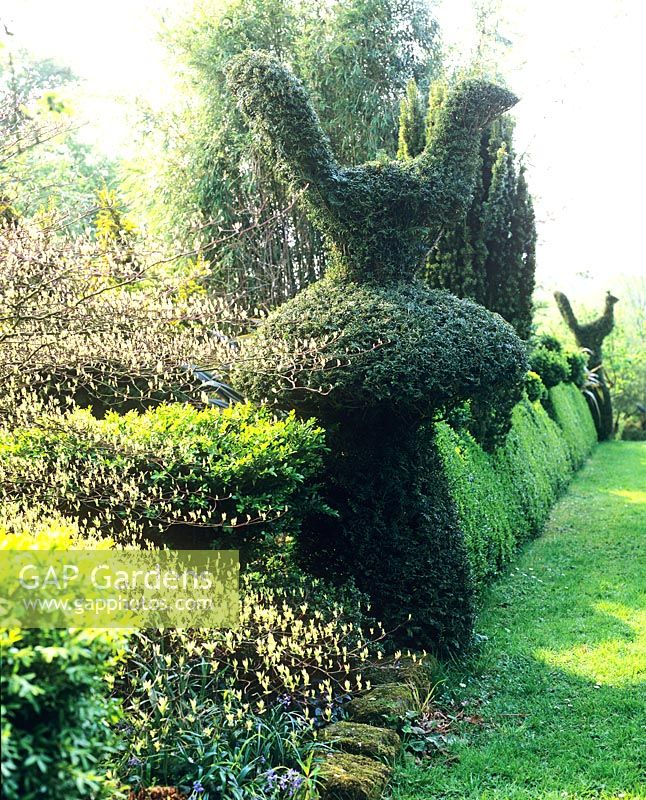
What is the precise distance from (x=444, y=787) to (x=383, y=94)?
35.0 ft

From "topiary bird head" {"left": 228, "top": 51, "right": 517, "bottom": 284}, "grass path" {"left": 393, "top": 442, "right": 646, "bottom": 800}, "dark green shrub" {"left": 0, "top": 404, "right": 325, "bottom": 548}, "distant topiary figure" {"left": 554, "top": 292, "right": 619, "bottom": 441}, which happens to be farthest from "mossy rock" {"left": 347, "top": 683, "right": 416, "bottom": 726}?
"distant topiary figure" {"left": 554, "top": 292, "right": 619, "bottom": 441}

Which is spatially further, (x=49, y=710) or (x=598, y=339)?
(x=598, y=339)

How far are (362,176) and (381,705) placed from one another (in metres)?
3.38

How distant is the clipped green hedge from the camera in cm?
637

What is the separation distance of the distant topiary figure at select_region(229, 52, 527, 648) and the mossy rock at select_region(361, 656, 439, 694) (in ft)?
0.79

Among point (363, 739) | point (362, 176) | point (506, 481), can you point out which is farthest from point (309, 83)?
point (363, 739)

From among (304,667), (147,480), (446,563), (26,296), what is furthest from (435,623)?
(26,296)

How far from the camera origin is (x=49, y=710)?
189 centimetres

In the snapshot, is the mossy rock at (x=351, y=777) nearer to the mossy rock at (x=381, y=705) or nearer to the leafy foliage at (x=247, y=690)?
the leafy foliage at (x=247, y=690)

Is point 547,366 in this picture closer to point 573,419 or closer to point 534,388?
point 534,388

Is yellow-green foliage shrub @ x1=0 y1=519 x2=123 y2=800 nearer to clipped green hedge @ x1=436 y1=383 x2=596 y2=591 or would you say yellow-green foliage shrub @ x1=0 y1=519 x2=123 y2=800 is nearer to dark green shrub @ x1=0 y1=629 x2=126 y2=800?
dark green shrub @ x1=0 y1=629 x2=126 y2=800

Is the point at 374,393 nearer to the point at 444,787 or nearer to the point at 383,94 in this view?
the point at 444,787

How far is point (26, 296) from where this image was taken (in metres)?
4.20

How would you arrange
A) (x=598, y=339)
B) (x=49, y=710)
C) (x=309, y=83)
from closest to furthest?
(x=49, y=710)
(x=309, y=83)
(x=598, y=339)
